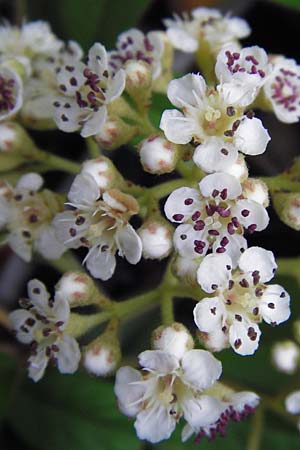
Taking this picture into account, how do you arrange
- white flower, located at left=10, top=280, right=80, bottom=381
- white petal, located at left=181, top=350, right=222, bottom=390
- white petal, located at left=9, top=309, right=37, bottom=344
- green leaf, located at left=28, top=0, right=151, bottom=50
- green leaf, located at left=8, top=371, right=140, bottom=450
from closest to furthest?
1. white petal, located at left=181, top=350, right=222, bottom=390
2. white flower, located at left=10, top=280, right=80, bottom=381
3. white petal, located at left=9, top=309, right=37, bottom=344
4. green leaf, located at left=8, top=371, right=140, bottom=450
5. green leaf, located at left=28, top=0, right=151, bottom=50

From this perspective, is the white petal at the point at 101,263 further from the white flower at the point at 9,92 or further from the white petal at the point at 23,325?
the white flower at the point at 9,92

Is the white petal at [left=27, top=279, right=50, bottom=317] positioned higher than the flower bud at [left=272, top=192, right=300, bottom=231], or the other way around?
the flower bud at [left=272, top=192, right=300, bottom=231]

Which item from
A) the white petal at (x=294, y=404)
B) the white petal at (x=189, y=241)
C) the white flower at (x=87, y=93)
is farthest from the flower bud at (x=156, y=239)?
the white petal at (x=294, y=404)

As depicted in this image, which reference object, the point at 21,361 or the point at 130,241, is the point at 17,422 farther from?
the point at 130,241

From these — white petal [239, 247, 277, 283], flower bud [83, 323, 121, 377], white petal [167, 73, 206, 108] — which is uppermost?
white petal [167, 73, 206, 108]

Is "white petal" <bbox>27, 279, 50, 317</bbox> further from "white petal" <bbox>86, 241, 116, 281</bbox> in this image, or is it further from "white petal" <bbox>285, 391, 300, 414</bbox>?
"white petal" <bbox>285, 391, 300, 414</bbox>

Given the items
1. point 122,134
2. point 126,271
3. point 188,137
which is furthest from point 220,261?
point 126,271

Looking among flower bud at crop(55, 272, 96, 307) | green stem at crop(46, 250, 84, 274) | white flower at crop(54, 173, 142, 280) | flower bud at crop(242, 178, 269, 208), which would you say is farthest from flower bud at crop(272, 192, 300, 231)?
green stem at crop(46, 250, 84, 274)
